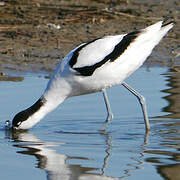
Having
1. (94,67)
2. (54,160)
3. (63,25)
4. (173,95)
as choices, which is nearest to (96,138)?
(94,67)

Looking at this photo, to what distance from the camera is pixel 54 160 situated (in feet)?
17.6

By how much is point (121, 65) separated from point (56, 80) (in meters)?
0.66

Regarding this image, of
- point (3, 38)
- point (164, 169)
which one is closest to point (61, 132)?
point (164, 169)

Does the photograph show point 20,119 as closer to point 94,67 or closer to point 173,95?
point 94,67

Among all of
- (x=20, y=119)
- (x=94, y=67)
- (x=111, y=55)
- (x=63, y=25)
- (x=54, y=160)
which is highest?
(x=63, y=25)

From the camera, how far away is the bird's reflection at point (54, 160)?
4.88 metres

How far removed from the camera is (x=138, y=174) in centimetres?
488

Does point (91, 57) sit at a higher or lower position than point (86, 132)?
higher

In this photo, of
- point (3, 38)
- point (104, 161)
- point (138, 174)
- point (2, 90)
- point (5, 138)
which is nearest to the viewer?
point (138, 174)

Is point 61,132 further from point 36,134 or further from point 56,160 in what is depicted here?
point 56,160

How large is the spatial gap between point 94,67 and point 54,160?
50.1 inches

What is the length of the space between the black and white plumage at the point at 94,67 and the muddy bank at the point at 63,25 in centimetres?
253

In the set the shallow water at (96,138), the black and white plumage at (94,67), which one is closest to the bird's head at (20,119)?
the black and white plumage at (94,67)

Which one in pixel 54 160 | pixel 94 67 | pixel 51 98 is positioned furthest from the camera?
pixel 51 98
